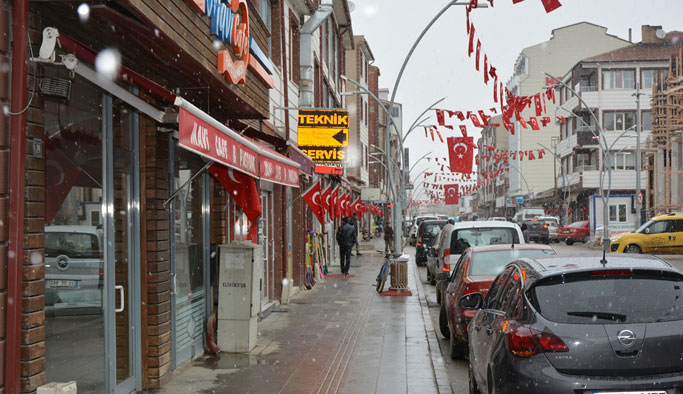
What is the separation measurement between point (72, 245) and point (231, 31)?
151 inches

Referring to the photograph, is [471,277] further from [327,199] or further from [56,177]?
[327,199]

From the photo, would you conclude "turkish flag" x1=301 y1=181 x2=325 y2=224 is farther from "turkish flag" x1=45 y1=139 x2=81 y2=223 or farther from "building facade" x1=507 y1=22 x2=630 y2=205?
"building facade" x1=507 y1=22 x2=630 y2=205

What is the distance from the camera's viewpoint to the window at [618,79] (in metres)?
55.6

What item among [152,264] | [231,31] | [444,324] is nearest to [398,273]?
[444,324]

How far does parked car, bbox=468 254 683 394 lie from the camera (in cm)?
446

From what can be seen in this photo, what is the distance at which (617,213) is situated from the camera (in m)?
53.6

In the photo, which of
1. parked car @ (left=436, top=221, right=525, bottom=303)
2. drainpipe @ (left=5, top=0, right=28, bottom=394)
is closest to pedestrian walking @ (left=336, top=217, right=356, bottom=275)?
parked car @ (left=436, top=221, right=525, bottom=303)

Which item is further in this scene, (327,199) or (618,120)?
(618,120)

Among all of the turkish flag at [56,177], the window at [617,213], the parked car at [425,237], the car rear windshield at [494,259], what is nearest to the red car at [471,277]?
the car rear windshield at [494,259]

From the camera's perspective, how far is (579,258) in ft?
18.3

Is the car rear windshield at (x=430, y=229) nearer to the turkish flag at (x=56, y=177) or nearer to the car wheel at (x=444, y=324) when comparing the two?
the car wheel at (x=444, y=324)

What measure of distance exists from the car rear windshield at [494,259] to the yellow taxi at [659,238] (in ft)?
67.9

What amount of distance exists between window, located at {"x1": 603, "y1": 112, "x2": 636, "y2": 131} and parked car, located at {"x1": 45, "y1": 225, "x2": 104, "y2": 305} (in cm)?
5469

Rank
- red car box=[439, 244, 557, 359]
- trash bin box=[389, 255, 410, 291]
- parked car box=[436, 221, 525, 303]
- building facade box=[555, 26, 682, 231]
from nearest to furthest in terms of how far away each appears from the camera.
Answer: red car box=[439, 244, 557, 359], parked car box=[436, 221, 525, 303], trash bin box=[389, 255, 410, 291], building facade box=[555, 26, 682, 231]
